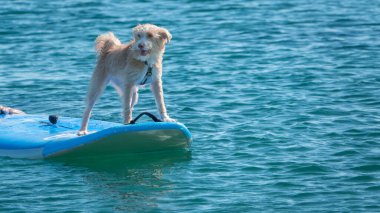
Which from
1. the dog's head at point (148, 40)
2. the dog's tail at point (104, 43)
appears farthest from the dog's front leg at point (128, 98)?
the dog's tail at point (104, 43)

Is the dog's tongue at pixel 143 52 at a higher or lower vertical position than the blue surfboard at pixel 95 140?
higher

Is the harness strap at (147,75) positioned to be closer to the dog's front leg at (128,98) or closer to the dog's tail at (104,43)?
the dog's front leg at (128,98)

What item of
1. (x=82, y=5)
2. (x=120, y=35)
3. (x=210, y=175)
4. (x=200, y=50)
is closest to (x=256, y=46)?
(x=200, y=50)

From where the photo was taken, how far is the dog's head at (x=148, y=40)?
1052 centimetres

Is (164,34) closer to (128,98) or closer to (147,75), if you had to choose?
(147,75)

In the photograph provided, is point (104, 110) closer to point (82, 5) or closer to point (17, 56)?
point (17, 56)

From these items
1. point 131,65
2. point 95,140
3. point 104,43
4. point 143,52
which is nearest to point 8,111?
point 95,140

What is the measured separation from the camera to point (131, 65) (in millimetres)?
10789

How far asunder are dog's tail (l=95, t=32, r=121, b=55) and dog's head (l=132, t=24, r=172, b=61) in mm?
671

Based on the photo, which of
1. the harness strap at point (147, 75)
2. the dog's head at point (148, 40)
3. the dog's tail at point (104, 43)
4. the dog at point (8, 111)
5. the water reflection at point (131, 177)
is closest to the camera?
the water reflection at point (131, 177)

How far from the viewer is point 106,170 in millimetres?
11547

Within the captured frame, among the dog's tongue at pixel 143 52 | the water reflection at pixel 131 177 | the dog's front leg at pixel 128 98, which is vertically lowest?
the water reflection at pixel 131 177

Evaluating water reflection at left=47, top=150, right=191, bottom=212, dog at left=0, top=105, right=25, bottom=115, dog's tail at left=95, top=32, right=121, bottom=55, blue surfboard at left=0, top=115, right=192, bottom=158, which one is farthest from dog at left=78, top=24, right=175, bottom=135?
dog at left=0, top=105, right=25, bottom=115

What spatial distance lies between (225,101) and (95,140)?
4065 mm
